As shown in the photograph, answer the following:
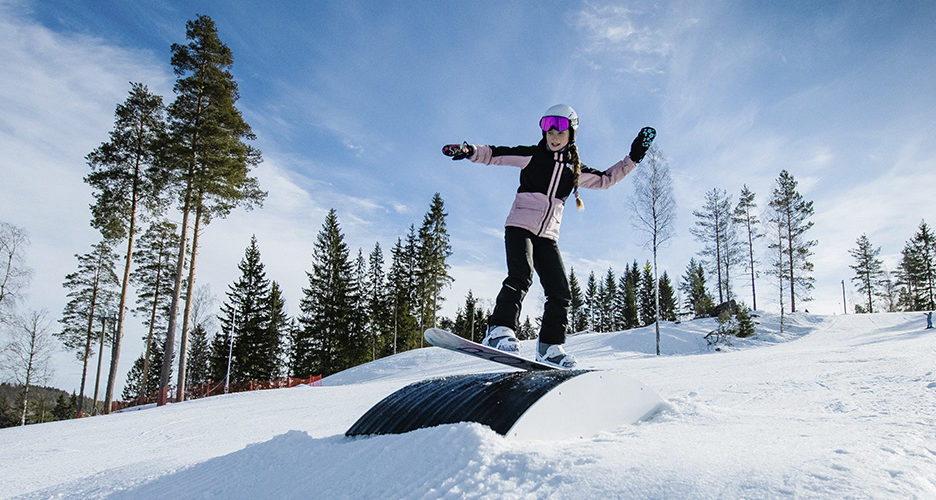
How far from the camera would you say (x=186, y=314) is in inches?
619

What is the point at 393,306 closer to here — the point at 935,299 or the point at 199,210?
the point at 199,210

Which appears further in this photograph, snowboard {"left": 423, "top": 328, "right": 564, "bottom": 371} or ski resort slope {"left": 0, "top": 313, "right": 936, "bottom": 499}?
snowboard {"left": 423, "top": 328, "right": 564, "bottom": 371}

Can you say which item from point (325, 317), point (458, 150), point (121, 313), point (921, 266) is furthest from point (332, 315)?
point (921, 266)

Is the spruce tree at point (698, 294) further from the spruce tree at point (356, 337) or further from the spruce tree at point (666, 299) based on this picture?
the spruce tree at point (356, 337)

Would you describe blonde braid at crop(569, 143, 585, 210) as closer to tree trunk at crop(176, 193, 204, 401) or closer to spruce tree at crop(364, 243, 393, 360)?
tree trunk at crop(176, 193, 204, 401)

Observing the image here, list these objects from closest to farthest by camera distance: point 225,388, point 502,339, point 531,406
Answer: point 531,406, point 502,339, point 225,388

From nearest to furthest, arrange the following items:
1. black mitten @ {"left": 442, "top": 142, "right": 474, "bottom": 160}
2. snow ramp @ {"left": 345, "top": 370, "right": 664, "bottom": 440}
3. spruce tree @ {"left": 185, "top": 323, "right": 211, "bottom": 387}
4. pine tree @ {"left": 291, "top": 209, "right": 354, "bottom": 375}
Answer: snow ramp @ {"left": 345, "top": 370, "right": 664, "bottom": 440}
black mitten @ {"left": 442, "top": 142, "right": 474, "bottom": 160}
pine tree @ {"left": 291, "top": 209, "right": 354, "bottom": 375}
spruce tree @ {"left": 185, "top": 323, "right": 211, "bottom": 387}

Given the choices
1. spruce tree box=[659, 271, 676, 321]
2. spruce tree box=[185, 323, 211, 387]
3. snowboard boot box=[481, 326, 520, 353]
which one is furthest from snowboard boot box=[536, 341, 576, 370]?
spruce tree box=[659, 271, 676, 321]

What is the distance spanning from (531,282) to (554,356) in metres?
0.62

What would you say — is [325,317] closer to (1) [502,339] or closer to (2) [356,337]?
(2) [356,337]

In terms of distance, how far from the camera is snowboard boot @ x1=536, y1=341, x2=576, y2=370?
359 centimetres

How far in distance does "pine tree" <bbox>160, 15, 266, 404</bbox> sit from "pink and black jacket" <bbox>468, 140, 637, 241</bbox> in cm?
1471

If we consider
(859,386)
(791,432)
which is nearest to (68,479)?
(791,432)

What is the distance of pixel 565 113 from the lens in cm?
386
